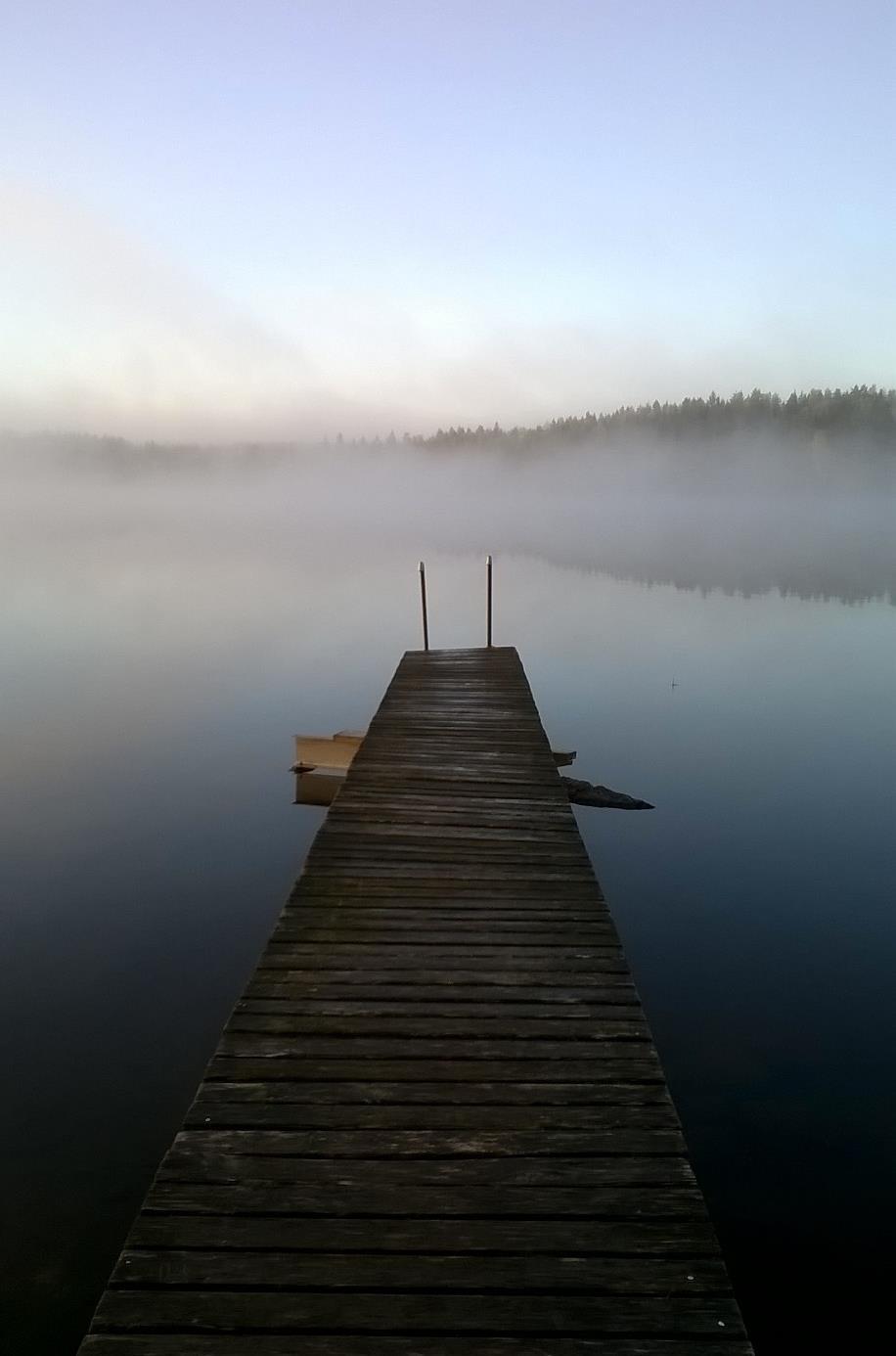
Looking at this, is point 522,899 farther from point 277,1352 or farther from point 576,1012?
point 277,1352

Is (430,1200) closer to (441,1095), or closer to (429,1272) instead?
(429,1272)

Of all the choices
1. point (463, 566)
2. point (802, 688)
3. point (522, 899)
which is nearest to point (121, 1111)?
point (522, 899)

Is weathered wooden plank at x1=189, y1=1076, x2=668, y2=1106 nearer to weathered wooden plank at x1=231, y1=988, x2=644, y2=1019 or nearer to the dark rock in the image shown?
weathered wooden plank at x1=231, y1=988, x2=644, y2=1019

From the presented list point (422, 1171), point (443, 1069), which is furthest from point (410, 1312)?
point (443, 1069)

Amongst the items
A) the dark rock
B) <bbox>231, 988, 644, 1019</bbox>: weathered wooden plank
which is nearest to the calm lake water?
the dark rock

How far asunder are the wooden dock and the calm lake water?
211cm

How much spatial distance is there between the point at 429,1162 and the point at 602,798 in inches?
368

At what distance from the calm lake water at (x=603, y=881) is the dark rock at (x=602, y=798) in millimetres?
338

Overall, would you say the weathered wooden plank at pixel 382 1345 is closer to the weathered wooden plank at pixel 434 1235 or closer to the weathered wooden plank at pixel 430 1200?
the weathered wooden plank at pixel 434 1235

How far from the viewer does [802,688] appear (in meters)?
19.8

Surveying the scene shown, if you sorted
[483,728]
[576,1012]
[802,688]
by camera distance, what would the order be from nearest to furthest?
[576,1012] → [483,728] → [802,688]

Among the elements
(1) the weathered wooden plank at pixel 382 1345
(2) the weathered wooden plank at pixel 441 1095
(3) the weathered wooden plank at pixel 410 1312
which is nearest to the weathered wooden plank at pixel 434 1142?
(2) the weathered wooden plank at pixel 441 1095

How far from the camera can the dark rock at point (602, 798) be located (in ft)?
39.0

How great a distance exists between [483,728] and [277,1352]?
23.9ft
